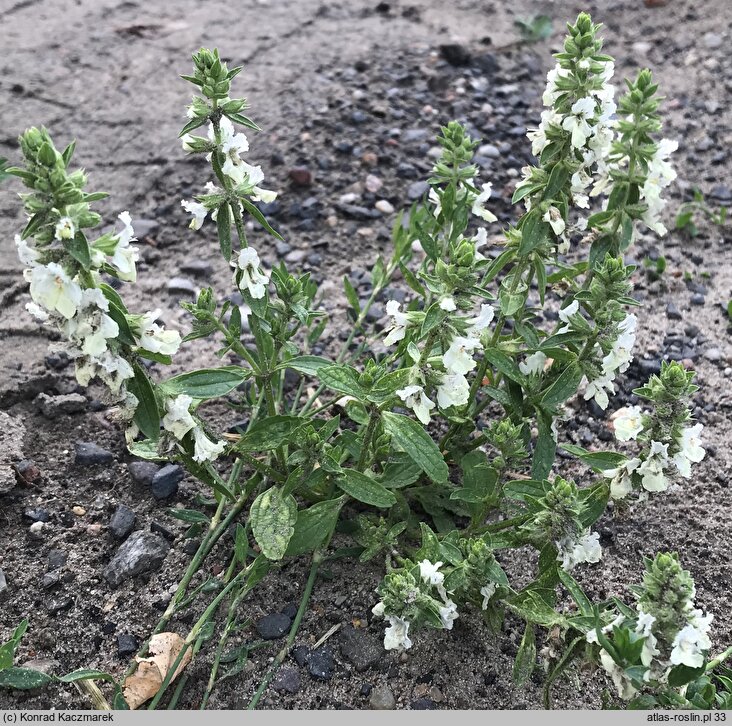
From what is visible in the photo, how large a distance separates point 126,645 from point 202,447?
2.73 ft

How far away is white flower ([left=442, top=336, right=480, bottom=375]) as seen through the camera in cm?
243

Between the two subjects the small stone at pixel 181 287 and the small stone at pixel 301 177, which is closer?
the small stone at pixel 181 287

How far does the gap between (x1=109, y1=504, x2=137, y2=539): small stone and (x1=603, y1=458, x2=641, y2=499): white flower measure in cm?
181

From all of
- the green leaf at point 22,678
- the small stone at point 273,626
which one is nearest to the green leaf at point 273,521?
the small stone at point 273,626

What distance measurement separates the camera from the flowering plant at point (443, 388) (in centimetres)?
221

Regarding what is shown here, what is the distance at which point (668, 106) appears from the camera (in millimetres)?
5773

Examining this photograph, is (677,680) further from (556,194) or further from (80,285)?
(80,285)

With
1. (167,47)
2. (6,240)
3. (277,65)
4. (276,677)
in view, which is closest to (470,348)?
(276,677)

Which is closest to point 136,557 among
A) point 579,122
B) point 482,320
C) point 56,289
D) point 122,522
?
point 122,522

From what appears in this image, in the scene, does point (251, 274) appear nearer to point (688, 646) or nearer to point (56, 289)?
point (56, 289)

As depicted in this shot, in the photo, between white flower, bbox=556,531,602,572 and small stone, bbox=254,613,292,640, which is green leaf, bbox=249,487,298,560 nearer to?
small stone, bbox=254,613,292,640

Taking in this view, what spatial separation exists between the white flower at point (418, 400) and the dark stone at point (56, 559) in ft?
4.94

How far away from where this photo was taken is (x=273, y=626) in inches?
115

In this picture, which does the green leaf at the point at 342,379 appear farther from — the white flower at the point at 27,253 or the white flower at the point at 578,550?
the white flower at the point at 27,253
